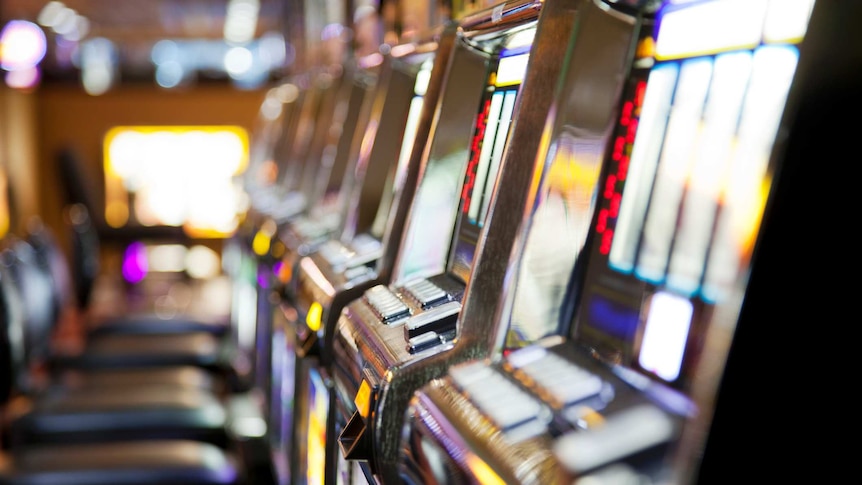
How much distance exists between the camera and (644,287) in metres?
0.93

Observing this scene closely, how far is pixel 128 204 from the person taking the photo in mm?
9219

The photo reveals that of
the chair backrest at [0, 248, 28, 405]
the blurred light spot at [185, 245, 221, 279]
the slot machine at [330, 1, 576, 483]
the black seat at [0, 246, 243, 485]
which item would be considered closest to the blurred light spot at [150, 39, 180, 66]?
the blurred light spot at [185, 245, 221, 279]

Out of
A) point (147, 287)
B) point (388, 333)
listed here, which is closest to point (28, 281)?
point (388, 333)

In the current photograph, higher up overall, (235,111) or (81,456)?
(235,111)

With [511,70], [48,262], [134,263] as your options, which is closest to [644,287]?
[511,70]

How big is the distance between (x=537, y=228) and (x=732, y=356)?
0.47 metres

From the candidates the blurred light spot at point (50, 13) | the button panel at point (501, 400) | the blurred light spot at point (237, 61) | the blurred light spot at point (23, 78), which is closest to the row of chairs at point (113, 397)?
the button panel at point (501, 400)

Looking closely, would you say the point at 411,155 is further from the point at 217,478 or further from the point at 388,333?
the point at 217,478

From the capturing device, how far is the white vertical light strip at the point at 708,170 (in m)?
0.82

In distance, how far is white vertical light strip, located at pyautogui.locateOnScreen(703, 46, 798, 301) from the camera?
22.6 inches

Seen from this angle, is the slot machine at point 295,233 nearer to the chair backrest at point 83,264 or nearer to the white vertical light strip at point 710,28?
the white vertical light strip at point 710,28

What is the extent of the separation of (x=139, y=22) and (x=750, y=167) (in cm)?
925

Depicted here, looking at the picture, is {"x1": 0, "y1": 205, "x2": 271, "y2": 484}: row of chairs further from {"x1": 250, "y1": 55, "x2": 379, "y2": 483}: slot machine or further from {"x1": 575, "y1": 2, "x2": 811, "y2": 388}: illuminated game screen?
{"x1": 575, "y1": 2, "x2": 811, "y2": 388}: illuminated game screen

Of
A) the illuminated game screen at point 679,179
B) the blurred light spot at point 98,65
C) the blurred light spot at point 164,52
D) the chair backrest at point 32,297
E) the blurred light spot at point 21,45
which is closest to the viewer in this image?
the illuminated game screen at point 679,179
